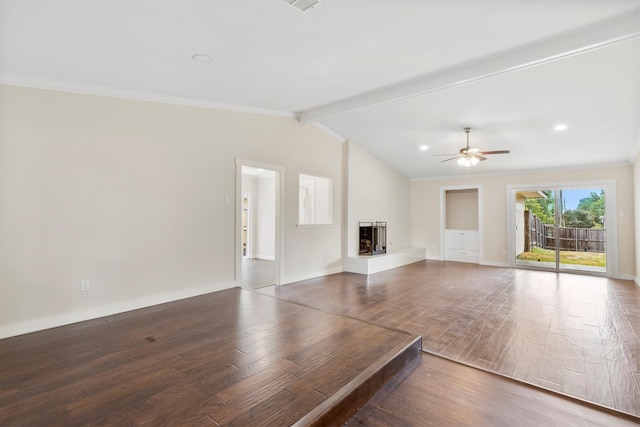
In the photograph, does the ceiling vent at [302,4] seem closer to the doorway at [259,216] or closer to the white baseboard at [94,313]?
the white baseboard at [94,313]

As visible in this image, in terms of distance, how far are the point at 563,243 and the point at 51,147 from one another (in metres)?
9.46

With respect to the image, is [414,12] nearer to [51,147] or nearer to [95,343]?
[51,147]

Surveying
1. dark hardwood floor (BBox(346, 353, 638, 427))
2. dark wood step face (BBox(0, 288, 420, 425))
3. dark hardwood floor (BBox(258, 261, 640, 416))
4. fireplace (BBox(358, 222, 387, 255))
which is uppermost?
fireplace (BBox(358, 222, 387, 255))

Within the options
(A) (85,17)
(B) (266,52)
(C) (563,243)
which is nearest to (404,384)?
(B) (266,52)

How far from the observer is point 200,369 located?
2391 millimetres

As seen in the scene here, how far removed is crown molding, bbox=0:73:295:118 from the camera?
311 centimetres

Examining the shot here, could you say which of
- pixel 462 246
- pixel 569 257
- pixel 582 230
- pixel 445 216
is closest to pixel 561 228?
pixel 582 230

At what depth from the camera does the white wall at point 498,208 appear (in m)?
6.38

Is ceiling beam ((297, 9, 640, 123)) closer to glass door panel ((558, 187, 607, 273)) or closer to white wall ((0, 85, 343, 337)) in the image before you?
white wall ((0, 85, 343, 337))

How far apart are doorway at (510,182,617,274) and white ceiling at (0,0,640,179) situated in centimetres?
191

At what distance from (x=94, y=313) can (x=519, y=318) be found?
513 cm

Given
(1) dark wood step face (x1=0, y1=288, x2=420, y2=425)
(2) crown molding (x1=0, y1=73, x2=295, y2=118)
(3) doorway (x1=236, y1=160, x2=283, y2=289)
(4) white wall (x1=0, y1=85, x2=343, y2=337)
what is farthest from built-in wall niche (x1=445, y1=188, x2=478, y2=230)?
(1) dark wood step face (x1=0, y1=288, x2=420, y2=425)

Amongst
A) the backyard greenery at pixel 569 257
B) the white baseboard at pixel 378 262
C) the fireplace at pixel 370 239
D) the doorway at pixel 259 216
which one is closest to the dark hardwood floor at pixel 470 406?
the white baseboard at pixel 378 262

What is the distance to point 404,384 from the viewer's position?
7.84 feet
